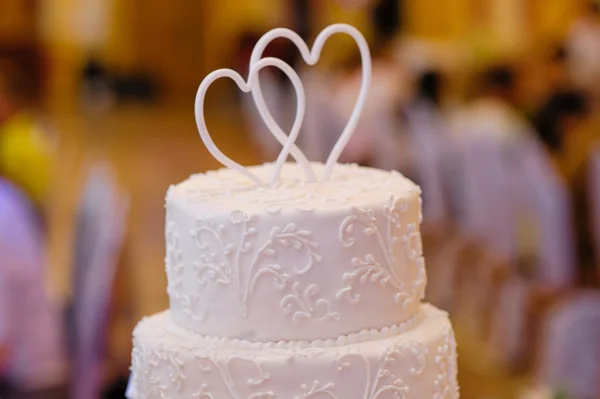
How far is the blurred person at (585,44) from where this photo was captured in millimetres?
9453

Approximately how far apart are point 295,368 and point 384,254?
228 millimetres

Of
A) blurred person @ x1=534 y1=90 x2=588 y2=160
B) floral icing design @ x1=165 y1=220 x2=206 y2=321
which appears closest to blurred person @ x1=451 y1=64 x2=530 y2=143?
blurred person @ x1=534 y1=90 x2=588 y2=160

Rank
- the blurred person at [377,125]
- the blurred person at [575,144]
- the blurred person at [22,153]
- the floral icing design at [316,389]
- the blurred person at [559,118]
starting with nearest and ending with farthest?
the floral icing design at [316,389]
the blurred person at [22,153]
the blurred person at [575,144]
the blurred person at [559,118]
the blurred person at [377,125]

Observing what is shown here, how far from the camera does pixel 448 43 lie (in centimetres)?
1245

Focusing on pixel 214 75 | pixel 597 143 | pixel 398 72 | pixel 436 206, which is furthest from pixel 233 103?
pixel 214 75

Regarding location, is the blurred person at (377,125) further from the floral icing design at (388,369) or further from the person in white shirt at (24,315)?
the floral icing design at (388,369)

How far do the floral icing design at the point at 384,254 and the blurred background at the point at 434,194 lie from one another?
1.00 meters

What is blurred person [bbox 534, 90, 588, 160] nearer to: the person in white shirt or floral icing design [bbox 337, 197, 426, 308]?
the person in white shirt

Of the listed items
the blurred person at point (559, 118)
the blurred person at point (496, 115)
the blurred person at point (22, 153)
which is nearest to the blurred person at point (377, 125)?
the blurred person at point (496, 115)

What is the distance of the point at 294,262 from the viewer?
1594mm

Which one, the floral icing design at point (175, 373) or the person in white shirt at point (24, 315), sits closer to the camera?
the floral icing design at point (175, 373)

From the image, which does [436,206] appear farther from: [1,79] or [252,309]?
[252,309]

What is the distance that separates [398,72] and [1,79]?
15.6 ft

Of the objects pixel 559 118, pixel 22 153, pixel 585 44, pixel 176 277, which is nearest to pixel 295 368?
pixel 176 277
